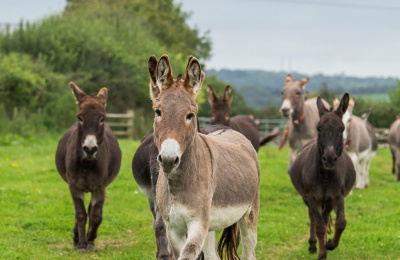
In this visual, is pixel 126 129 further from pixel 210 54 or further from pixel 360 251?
pixel 210 54

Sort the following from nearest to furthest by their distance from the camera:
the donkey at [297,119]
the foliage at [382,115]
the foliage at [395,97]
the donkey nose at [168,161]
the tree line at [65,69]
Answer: the donkey nose at [168,161] → the donkey at [297,119] → the tree line at [65,69] → the foliage at [382,115] → the foliage at [395,97]

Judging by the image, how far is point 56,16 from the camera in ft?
122

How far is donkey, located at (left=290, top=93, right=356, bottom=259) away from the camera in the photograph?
27.0 feet

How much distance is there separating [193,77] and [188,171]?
820 mm

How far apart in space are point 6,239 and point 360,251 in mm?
5192

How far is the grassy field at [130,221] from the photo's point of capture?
348 inches

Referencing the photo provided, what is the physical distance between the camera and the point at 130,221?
10992 millimetres

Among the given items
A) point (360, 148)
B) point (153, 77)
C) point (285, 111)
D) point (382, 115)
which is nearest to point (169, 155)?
point (153, 77)

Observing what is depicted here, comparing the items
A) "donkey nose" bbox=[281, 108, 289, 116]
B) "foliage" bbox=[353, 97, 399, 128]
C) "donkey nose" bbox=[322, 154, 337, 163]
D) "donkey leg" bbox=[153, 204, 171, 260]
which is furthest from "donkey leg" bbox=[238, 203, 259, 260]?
"foliage" bbox=[353, 97, 399, 128]

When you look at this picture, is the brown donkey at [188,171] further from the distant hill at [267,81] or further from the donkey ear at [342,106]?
the distant hill at [267,81]

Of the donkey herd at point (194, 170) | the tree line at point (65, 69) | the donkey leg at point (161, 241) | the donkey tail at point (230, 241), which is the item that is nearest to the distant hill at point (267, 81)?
the tree line at point (65, 69)

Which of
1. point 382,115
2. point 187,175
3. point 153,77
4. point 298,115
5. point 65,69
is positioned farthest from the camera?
point 382,115

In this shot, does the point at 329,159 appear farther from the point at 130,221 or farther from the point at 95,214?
the point at 130,221

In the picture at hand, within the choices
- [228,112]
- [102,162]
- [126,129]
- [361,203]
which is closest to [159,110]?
[102,162]
